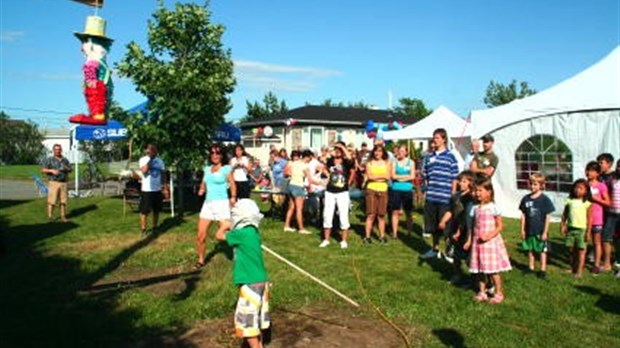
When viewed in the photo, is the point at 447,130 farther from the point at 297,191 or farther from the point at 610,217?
the point at 610,217

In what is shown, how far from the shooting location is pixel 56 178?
43.6 ft

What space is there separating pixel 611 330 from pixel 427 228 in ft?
11.0

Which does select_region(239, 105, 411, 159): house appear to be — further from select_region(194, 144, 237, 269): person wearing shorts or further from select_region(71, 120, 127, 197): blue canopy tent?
select_region(194, 144, 237, 269): person wearing shorts

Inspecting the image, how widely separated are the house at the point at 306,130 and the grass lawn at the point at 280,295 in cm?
2538

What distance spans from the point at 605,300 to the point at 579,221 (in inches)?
54.0

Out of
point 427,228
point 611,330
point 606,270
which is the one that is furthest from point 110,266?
point 606,270

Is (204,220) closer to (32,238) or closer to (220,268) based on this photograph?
(220,268)

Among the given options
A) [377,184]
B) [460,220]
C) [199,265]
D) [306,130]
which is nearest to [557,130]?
[377,184]

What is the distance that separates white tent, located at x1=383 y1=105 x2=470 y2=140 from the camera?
19125 mm

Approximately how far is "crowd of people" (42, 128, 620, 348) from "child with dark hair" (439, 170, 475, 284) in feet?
0.04

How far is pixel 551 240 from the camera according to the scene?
→ 10.1m

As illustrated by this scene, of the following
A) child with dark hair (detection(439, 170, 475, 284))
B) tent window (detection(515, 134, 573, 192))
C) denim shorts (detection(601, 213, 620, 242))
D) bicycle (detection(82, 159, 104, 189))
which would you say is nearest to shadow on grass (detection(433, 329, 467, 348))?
child with dark hair (detection(439, 170, 475, 284))

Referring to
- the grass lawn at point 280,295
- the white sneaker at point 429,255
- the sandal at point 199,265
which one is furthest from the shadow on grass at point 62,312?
the white sneaker at point 429,255

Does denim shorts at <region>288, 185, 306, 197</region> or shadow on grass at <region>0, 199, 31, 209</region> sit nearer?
denim shorts at <region>288, 185, 306, 197</region>
